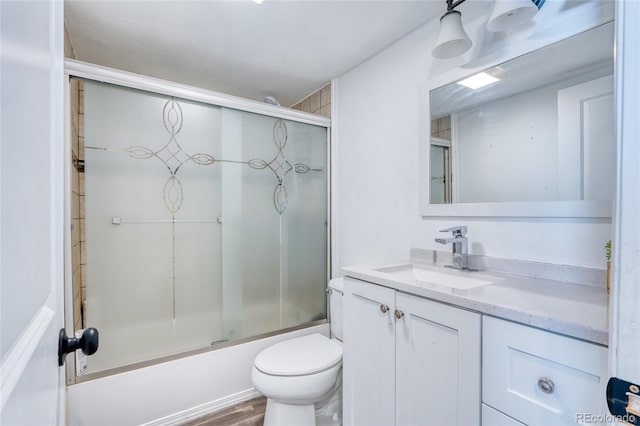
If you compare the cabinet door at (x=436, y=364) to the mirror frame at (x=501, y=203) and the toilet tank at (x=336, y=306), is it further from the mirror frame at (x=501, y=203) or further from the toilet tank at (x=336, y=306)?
the toilet tank at (x=336, y=306)

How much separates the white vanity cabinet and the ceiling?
1.37 m

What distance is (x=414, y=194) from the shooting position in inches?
64.1

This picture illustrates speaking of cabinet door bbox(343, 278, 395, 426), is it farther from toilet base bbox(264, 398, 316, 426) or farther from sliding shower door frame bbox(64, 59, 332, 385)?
sliding shower door frame bbox(64, 59, 332, 385)

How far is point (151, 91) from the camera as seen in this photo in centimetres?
171

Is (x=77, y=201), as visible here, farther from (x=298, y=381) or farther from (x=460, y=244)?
(x=460, y=244)

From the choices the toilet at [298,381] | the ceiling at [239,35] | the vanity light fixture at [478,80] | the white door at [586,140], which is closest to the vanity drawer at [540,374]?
the white door at [586,140]

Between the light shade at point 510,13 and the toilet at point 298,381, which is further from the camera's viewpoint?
the toilet at point 298,381

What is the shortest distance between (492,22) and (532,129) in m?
0.45

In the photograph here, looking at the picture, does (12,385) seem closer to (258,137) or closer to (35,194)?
(35,194)

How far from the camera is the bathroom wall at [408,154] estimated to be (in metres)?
1.08

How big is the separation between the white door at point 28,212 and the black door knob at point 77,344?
0.06 meters

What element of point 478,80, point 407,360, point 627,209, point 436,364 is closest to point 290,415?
point 407,360

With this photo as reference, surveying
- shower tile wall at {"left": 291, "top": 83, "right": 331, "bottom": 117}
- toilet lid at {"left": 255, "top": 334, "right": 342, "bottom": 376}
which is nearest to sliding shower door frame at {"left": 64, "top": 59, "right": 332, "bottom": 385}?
shower tile wall at {"left": 291, "top": 83, "right": 331, "bottom": 117}

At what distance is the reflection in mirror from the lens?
1.02 m
